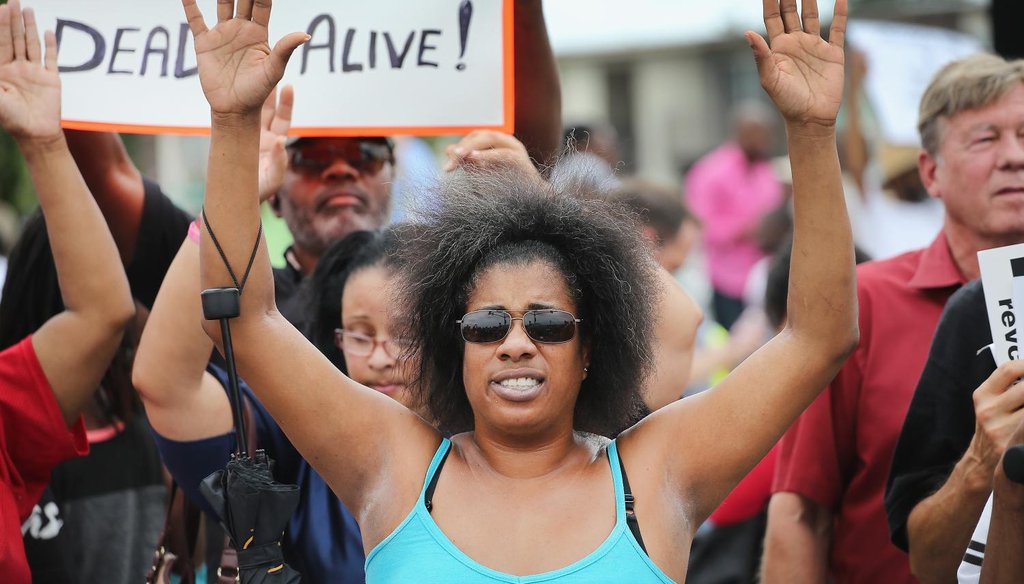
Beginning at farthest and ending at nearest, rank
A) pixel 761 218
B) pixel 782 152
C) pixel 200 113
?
pixel 782 152, pixel 761 218, pixel 200 113

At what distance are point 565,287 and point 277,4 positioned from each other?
1.57 metres

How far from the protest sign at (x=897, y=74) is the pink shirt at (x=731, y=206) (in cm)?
335

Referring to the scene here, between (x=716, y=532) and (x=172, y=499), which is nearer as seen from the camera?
(x=172, y=499)

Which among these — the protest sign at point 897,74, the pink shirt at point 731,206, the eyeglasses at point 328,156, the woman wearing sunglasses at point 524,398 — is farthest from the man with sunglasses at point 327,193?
the pink shirt at point 731,206

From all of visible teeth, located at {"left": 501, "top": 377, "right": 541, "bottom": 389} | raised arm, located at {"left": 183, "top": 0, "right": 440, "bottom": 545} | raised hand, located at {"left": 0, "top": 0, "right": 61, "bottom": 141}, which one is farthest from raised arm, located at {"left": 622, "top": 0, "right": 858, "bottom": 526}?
raised hand, located at {"left": 0, "top": 0, "right": 61, "bottom": 141}

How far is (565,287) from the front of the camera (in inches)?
125

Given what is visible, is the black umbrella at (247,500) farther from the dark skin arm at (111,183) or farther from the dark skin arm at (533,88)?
the dark skin arm at (533,88)

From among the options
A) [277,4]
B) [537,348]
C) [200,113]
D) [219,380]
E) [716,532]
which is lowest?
[716,532]

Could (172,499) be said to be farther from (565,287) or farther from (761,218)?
(761,218)

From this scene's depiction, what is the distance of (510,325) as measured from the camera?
308 centimetres

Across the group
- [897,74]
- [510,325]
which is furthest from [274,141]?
[897,74]

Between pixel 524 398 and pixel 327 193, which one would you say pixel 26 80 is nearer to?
pixel 327 193

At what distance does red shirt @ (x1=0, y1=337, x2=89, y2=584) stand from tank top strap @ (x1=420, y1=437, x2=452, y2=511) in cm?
108

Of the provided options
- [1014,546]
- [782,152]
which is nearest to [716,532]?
[1014,546]
